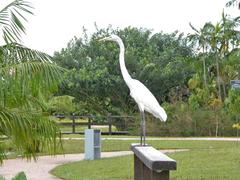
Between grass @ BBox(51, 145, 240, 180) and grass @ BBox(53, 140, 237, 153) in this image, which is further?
grass @ BBox(53, 140, 237, 153)

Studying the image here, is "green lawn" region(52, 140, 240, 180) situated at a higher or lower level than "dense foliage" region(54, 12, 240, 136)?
lower

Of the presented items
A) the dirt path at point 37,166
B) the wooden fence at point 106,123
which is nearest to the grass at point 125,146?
the dirt path at point 37,166

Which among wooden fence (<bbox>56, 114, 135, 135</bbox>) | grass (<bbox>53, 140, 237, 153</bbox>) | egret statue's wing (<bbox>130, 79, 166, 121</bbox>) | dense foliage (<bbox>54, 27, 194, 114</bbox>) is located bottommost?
grass (<bbox>53, 140, 237, 153</bbox>)

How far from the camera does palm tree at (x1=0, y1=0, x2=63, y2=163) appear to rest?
24.8ft

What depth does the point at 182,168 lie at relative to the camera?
13320 millimetres

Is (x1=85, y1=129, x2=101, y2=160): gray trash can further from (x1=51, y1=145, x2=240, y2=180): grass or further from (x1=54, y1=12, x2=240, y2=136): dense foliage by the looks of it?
(x1=54, y1=12, x2=240, y2=136): dense foliage

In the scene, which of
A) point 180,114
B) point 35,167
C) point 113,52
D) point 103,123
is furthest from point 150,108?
point 113,52

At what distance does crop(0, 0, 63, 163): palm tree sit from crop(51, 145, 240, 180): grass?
15.2 feet

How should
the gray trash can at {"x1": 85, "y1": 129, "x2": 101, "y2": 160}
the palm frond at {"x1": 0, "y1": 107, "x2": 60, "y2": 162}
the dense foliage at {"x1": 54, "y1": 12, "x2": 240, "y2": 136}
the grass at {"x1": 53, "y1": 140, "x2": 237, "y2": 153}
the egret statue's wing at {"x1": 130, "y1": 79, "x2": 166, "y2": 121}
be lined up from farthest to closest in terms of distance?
the dense foliage at {"x1": 54, "y1": 12, "x2": 240, "y2": 136} → the grass at {"x1": 53, "y1": 140, "x2": 237, "y2": 153} → the gray trash can at {"x1": 85, "y1": 129, "x2": 101, "y2": 160} → the egret statue's wing at {"x1": 130, "y1": 79, "x2": 166, "y2": 121} → the palm frond at {"x1": 0, "y1": 107, "x2": 60, "y2": 162}

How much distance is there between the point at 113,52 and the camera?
38.3 meters

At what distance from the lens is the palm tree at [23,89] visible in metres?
7.56

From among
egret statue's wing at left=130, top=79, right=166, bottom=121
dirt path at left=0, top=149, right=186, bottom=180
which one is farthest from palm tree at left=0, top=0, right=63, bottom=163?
dirt path at left=0, top=149, right=186, bottom=180

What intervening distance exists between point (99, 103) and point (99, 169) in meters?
24.2

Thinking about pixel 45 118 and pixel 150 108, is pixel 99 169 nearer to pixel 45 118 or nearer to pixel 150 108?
pixel 150 108
